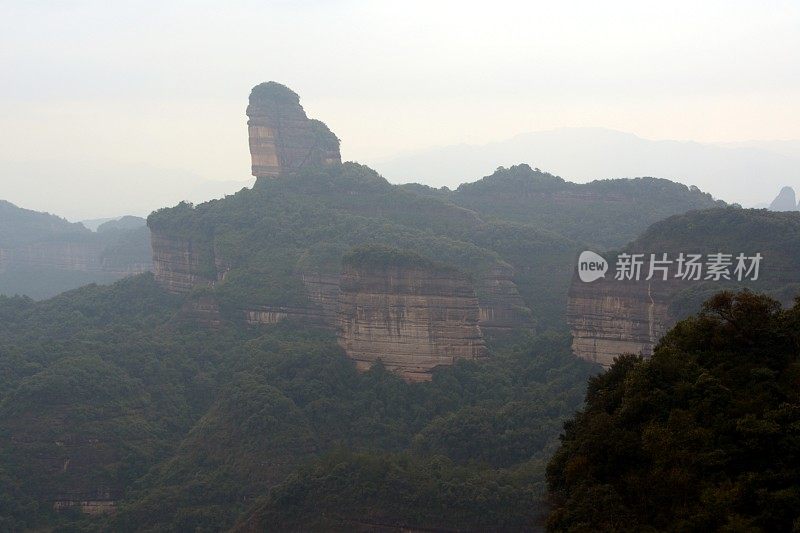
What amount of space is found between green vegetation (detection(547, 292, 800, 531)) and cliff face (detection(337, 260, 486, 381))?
107 ft

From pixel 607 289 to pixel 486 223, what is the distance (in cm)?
3442

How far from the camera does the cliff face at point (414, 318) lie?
56719 mm

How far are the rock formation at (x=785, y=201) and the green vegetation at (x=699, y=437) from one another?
11229 cm

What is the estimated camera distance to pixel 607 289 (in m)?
48.9

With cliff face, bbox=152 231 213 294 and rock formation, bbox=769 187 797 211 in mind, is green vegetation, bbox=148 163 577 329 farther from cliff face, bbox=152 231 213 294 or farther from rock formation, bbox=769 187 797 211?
rock formation, bbox=769 187 797 211

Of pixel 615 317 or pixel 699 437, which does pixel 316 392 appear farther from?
pixel 699 437

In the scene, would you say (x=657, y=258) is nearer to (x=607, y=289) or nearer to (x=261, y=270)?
(x=607, y=289)

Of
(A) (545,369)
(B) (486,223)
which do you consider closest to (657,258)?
(A) (545,369)

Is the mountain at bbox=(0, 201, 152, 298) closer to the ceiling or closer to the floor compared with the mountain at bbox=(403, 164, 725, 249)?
closer to the floor

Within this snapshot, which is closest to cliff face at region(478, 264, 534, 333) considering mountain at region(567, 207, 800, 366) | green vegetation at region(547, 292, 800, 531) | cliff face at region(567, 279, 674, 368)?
mountain at region(567, 207, 800, 366)

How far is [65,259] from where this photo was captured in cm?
13388

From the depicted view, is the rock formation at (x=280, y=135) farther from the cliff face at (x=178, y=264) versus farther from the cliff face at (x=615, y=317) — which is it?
the cliff face at (x=615, y=317)

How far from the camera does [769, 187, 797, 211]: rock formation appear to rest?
13125 centimetres

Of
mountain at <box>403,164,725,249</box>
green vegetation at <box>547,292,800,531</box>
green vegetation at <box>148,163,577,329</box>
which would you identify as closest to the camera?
green vegetation at <box>547,292,800,531</box>
